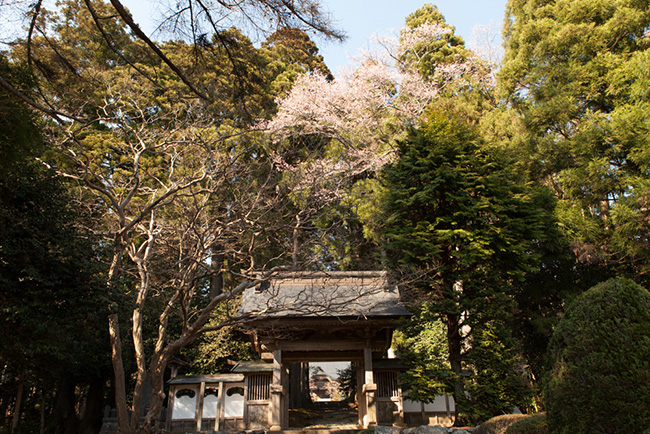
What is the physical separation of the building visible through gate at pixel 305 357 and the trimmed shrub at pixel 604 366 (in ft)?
12.0

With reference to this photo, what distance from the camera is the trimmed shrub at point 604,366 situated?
3.00 meters

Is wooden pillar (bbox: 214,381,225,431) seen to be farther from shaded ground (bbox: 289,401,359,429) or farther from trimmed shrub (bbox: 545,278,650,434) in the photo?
trimmed shrub (bbox: 545,278,650,434)

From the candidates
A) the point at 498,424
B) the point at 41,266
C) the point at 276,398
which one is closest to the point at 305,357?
the point at 276,398

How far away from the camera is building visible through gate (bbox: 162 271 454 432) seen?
785cm

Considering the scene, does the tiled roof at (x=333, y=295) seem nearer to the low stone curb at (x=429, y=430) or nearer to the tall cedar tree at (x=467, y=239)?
Result: the tall cedar tree at (x=467, y=239)

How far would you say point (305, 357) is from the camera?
9234 mm

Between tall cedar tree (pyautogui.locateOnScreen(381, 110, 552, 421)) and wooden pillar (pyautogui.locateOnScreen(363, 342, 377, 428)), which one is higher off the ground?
tall cedar tree (pyautogui.locateOnScreen(381, 110, 552, 421))

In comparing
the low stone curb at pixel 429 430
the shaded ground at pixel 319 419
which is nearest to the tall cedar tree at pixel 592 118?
the low stone curb at pixel 429 430

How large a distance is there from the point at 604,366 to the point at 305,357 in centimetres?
692

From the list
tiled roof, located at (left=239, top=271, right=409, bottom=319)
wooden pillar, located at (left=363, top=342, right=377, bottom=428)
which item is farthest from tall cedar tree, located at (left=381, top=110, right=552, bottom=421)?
wooden pillar, located at (left=363, top=342, right=377, bottom=428)

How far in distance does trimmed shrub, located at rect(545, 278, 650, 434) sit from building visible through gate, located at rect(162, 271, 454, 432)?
3.67 metres

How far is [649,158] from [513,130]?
2.89 meters

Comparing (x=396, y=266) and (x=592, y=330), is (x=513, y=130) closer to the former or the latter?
(x=396, y=266)

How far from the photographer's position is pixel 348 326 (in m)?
8.21
